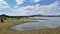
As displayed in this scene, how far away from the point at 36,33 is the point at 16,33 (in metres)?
1.94

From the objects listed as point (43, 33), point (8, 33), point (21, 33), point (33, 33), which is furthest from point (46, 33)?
point (8, 33)

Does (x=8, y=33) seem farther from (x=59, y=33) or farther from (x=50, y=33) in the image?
(x=59, y=33)

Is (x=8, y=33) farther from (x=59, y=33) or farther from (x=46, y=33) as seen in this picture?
(x=59, y=33)

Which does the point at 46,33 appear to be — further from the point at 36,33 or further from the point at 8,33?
the point at 8,33

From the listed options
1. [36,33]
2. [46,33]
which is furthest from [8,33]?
[46,33]

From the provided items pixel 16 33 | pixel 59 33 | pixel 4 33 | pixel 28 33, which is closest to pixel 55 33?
pixel 59 33

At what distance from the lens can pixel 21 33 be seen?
15.2 meters

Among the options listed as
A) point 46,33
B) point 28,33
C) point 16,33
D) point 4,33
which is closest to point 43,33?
point 46,33

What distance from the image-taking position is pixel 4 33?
15102mm

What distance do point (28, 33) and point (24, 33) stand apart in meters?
0.39

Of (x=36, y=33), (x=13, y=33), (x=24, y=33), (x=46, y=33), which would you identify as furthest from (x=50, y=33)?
(x=13, y=33)

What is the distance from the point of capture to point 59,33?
15617 mm

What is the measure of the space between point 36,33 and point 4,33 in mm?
3091

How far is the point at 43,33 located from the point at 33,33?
0.98m
